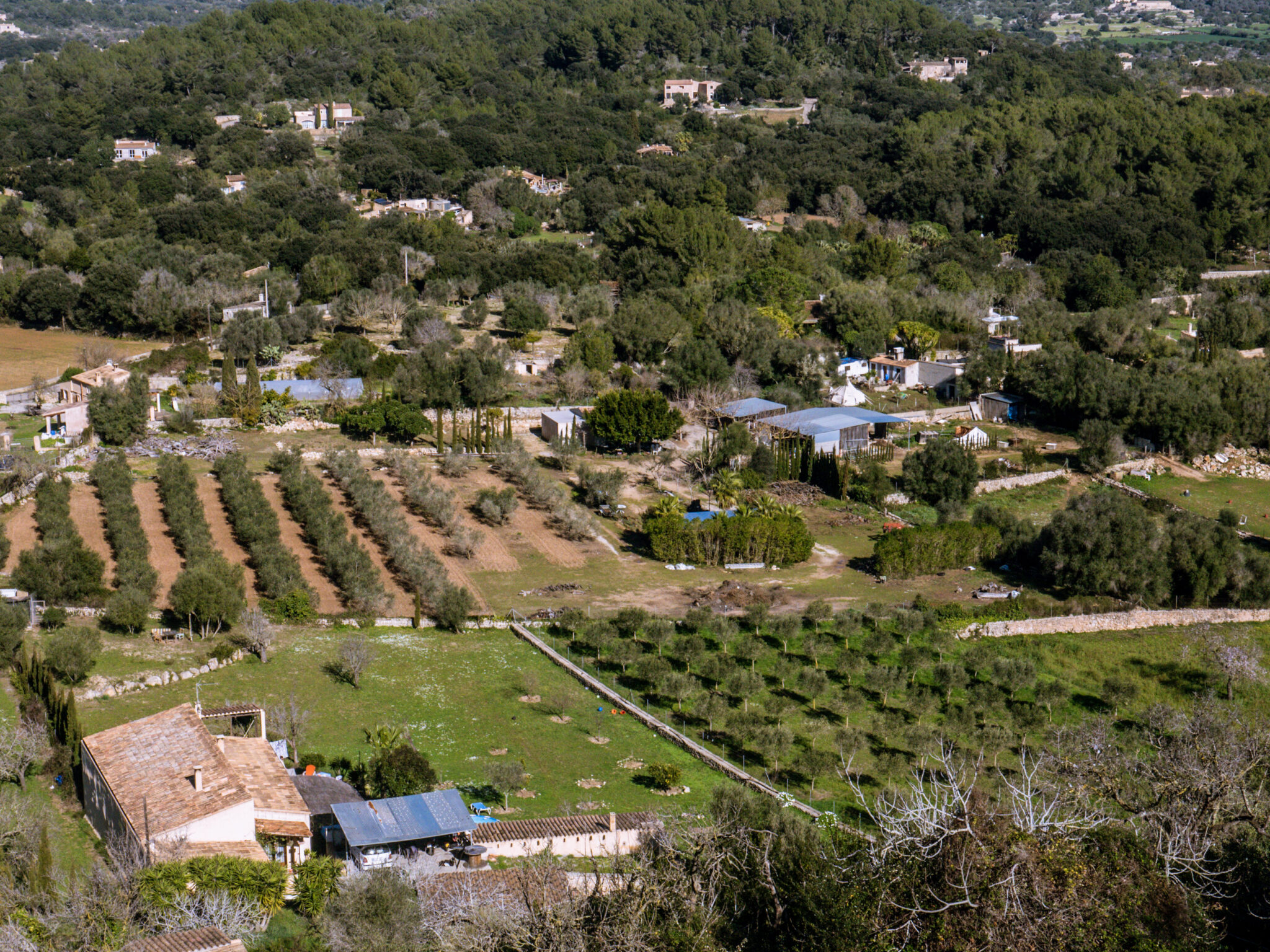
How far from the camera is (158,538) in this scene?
4088 centimetres

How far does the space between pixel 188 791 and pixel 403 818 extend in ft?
11.8

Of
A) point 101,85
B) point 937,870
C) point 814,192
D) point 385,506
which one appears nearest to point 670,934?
point 937,870

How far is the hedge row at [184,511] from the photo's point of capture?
38719mm

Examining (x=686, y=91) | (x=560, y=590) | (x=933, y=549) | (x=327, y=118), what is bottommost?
(x=560, y=590)

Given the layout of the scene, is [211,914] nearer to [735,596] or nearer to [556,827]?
[556,827]

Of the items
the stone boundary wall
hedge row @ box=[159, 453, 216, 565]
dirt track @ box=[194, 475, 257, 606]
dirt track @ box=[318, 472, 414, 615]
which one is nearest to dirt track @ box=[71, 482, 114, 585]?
hedge row @ box=[159, 453, 216, 565]

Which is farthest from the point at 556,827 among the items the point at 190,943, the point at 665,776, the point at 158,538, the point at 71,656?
the point at 158,538

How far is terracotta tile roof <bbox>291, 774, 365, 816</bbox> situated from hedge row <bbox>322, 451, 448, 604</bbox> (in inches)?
401

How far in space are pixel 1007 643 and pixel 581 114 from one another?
9227cm

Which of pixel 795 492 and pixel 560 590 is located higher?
pixel 795 492

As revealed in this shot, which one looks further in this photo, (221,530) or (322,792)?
(221,530)

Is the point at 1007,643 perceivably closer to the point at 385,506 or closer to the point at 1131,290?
the point at 385,506

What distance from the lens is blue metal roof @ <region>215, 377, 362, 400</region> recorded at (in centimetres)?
5522

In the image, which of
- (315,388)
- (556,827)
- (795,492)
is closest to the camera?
(556,827)
